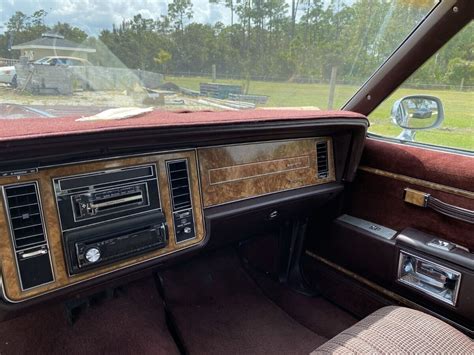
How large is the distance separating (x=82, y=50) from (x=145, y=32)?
32cm

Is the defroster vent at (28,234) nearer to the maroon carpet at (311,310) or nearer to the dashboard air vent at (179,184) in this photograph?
the dashboard air vent at (179,184)

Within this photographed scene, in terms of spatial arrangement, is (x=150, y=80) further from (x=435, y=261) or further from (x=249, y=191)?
(x=435, y=261)

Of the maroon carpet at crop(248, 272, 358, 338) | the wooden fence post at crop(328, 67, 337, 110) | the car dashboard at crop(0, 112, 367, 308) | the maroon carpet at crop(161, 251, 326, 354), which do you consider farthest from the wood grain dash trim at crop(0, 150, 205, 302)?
the wooden fence post at crop(328, 67, 337, 110)

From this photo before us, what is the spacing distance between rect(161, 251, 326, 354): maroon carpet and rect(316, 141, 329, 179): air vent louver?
87cm

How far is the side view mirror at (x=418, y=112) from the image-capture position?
2.12 metres

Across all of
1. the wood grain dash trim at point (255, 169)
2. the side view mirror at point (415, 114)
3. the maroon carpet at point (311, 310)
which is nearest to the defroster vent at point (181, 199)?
the wood grain dash trim at point (255, 169)

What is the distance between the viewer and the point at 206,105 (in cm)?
216

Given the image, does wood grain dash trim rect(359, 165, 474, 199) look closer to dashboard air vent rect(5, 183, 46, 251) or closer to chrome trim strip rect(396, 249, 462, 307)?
chrome trim strip rect(396, 249, 462, 307)

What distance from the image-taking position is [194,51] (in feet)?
6.70

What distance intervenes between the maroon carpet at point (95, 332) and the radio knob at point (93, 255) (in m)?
0.75

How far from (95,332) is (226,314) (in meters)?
0.73

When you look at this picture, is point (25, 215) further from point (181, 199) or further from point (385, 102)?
point (385, 102)

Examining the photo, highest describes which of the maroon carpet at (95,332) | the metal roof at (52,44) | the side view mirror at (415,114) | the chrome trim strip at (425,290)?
the metal roof at (52,44)

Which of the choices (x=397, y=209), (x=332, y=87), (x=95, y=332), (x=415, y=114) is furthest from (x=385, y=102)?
(x=95, y=332)
